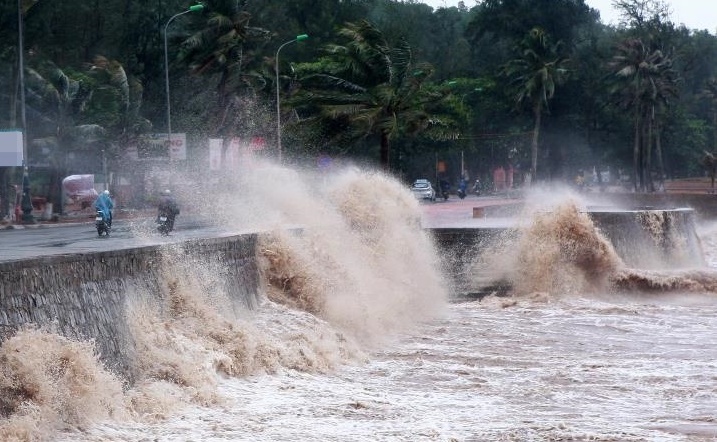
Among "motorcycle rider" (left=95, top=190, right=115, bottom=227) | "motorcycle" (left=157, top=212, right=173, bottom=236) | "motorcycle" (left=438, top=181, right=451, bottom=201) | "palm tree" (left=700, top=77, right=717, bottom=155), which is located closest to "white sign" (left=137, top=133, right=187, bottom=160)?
"motorcycle rider" (left=95, top=190, right=115, bottom=227)

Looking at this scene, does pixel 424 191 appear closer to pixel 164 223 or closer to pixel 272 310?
pixel 164 223

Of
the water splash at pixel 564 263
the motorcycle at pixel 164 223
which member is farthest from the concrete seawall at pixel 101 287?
the motorcycle at pixel 164 223

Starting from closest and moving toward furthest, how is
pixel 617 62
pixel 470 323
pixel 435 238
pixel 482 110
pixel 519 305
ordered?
pixel 470 323 → pixel 519 305 → pixel 435 238 → pixel 617 62 → pixel 482 110

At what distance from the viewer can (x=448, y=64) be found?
8362cm

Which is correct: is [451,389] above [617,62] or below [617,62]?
below

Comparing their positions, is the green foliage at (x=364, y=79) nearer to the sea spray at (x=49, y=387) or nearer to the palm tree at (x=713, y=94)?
the palm tree at (x=713, y=94)

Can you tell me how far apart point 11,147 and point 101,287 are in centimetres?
2582

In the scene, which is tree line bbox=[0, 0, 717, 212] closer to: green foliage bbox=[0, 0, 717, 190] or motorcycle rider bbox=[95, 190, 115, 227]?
green foliage bbox=[0, 0, 717, 190]

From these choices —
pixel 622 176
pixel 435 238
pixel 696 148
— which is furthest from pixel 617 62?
pixel 435 238

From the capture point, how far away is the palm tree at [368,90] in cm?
4062

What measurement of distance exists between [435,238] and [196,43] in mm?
28550

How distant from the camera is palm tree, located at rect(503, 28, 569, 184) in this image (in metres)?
71.3

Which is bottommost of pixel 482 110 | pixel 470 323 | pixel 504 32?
pixel 470 323

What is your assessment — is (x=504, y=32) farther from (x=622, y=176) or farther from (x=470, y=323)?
(x=470, y=323)
